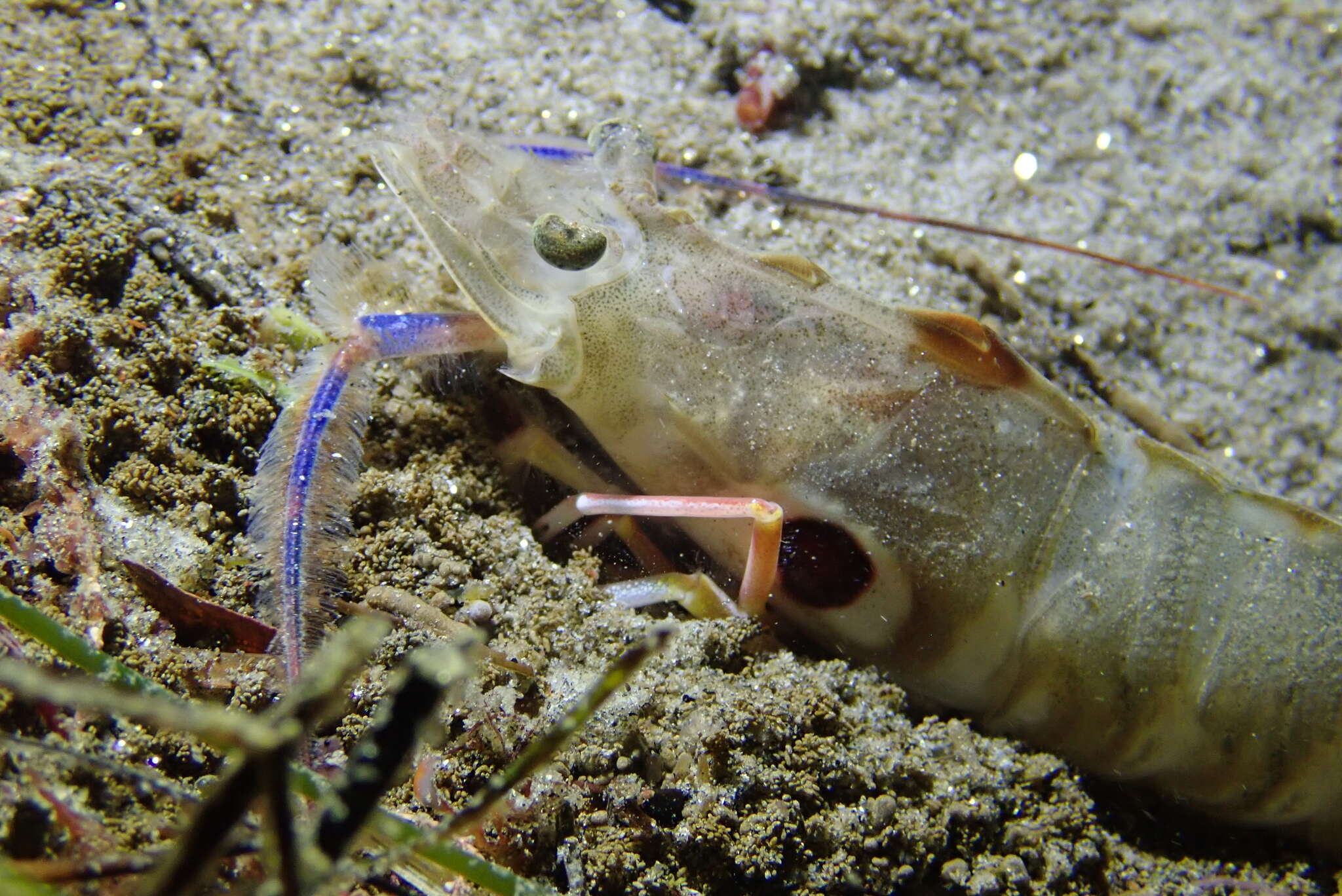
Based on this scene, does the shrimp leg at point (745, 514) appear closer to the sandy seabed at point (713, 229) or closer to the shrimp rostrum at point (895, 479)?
the shrimp rostrum at point (895, 479)

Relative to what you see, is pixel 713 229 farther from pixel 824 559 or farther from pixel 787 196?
pixel 824 559

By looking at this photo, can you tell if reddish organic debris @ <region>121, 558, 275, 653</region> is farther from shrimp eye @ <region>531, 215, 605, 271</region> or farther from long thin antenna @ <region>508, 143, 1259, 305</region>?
long thin antenna @ <region>508, 143, 1259, 305</region>

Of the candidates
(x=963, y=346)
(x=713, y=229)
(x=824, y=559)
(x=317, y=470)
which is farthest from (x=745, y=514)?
(x=713, y=229)

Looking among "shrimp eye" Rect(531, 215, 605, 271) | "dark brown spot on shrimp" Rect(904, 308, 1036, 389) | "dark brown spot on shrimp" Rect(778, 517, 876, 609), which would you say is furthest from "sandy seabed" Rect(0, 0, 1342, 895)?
"dark brown spot on shrimp" Rect(904, 308, 1036, 389)

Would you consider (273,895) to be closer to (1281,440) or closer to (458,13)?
(458,13)

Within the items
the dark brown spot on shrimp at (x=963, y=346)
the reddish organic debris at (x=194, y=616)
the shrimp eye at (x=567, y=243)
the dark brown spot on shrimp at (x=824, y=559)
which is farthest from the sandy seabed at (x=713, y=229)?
the dark brown spot on shrimp at (x=963, y=346)

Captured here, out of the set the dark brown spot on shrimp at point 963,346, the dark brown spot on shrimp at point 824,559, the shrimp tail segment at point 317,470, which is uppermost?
the dark brown spot on shrimp at point 963,346
